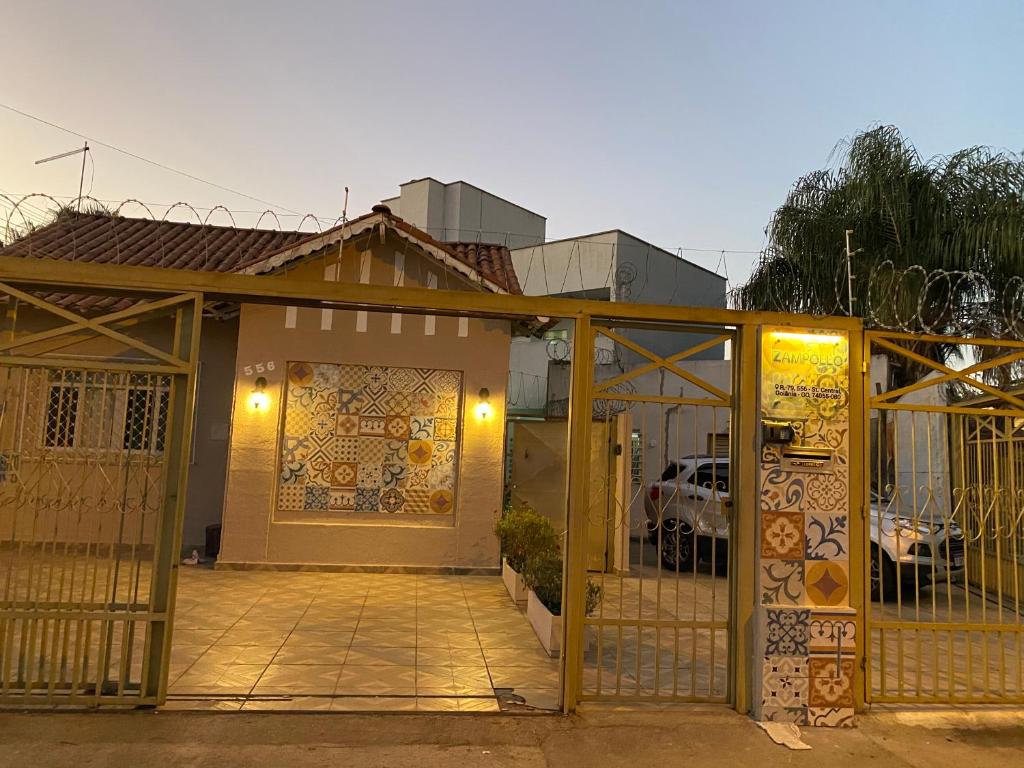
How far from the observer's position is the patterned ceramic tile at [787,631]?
441 cm

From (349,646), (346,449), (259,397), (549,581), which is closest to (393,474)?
(346,449)

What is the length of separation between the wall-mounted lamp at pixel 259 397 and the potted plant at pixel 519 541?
3253 millimetres

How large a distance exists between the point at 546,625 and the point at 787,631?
6.69 feet

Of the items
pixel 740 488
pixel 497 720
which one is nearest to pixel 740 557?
pixel 740 488

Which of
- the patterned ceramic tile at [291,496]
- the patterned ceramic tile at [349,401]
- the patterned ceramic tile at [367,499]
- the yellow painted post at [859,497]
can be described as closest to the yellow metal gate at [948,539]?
the yellow painted post at [859,497]

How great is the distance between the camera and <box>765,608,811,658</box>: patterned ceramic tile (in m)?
4.41

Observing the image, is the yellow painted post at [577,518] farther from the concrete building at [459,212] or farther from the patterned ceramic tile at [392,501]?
the concrete building at [459,212]

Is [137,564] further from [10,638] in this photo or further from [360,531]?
[360,531]

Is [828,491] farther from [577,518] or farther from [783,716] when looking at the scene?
[577,518]

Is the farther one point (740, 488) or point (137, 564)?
point (740, 488)

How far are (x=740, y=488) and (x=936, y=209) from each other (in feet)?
30.0

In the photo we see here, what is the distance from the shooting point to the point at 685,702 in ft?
14.9

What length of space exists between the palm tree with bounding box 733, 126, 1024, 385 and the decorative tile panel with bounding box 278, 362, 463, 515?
648cm

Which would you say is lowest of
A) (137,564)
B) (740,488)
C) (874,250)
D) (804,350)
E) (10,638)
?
(10,638)
